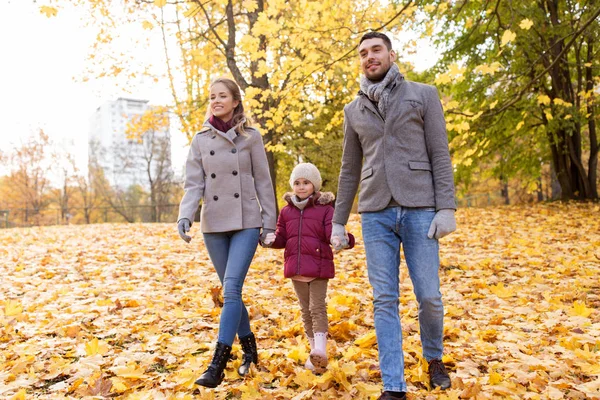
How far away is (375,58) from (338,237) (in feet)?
3.72

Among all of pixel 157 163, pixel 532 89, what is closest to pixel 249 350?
pixel 532 89

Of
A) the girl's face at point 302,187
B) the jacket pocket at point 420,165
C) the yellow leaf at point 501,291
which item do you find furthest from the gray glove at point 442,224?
the yellow leaf at point 501,291

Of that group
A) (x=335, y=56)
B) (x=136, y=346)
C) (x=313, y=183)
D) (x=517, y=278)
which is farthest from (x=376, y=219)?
(x=335, y=56)

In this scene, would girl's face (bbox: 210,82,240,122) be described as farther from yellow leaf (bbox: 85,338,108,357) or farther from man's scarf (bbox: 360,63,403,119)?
yellow leaf (bbox: 85,338,108,357)

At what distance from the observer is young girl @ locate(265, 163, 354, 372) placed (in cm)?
362

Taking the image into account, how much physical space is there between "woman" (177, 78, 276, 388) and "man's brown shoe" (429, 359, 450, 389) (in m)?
1.26

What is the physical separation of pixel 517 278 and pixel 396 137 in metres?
4.29

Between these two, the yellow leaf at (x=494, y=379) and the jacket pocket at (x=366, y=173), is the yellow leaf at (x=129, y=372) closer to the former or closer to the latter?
the jacket pocket at (x=366, y=173)

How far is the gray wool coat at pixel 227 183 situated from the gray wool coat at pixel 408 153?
0.82m

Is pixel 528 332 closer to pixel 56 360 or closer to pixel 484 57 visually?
pixel 56 360

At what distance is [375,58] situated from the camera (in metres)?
3.12

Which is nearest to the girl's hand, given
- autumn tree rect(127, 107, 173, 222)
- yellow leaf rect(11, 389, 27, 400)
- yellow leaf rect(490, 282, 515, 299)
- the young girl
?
the young girl

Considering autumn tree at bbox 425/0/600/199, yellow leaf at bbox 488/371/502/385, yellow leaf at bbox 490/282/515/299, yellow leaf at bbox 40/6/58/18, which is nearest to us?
yellow leaf at bbox 488/371/502/385

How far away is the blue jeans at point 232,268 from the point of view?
338 cm
